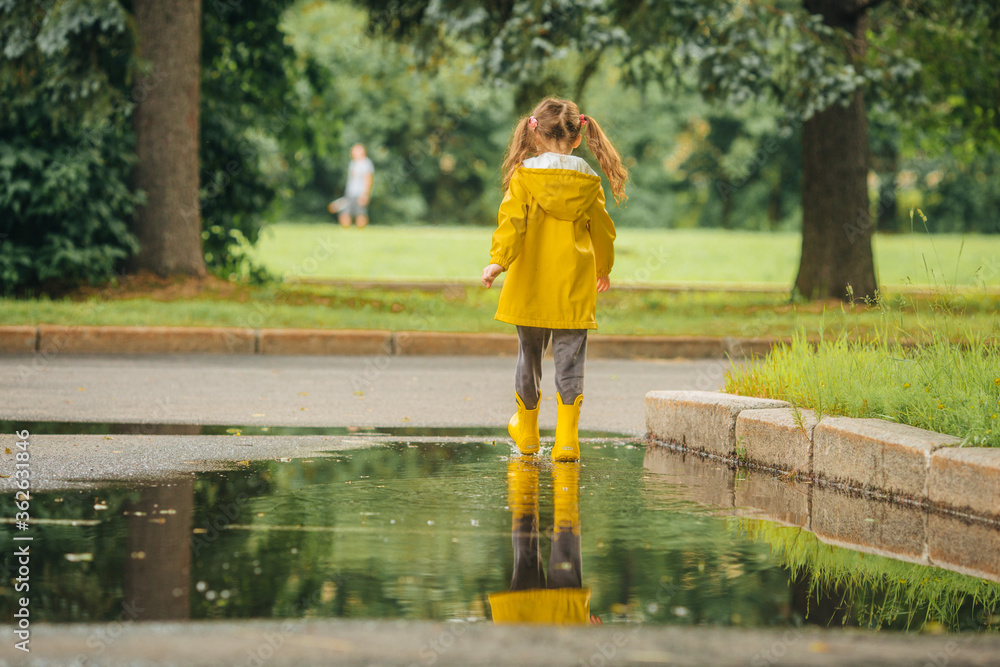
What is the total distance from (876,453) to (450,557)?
2.08m

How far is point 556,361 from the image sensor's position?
596 centimetres

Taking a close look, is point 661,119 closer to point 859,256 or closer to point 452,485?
point 859,256

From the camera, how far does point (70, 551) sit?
12.7 ft

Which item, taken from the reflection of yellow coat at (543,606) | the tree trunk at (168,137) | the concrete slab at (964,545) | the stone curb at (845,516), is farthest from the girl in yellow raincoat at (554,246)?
the tree trunk at (168,137)

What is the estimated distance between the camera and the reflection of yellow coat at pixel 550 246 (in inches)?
224

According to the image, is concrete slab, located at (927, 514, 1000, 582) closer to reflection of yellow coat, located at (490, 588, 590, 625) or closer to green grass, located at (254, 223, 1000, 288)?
reflection of yellow coat, located at (490, 588, 590, 625)

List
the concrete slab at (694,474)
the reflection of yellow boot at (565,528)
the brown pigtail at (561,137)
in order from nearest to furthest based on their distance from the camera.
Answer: the reflection of yellow boot at (565,528)
the concrete slab at (694,474)
the brown pigtail at (561,137)

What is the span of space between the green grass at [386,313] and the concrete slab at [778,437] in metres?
4.73

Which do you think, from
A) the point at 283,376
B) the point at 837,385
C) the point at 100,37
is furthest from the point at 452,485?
the point at 100,37

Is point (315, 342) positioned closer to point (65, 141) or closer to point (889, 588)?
point (65, 141)

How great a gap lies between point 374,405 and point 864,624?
5.00 metres

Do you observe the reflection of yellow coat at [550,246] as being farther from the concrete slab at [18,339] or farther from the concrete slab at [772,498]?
the concrete slab at [18,339]

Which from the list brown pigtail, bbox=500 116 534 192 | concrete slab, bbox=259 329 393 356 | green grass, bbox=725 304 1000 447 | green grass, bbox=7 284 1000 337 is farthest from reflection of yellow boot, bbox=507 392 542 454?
concrete slab, bbox=259 329 393 356

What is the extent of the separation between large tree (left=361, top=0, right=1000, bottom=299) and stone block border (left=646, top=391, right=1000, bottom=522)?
5768 mm
